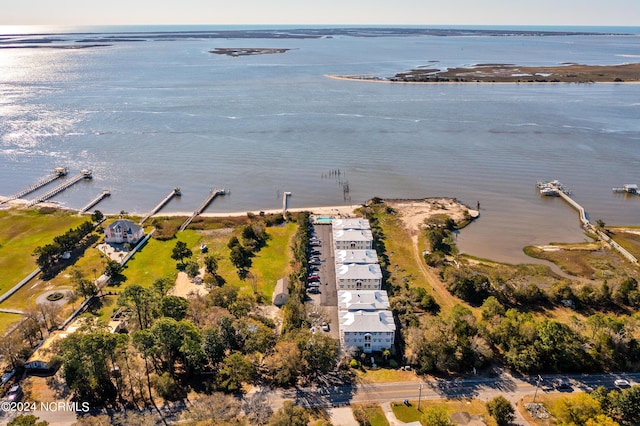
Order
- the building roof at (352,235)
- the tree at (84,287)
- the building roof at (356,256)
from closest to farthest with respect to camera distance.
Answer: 1. the tree at (84,287)
2. the building roof at (356,256)
3. the building roof at (352,235)

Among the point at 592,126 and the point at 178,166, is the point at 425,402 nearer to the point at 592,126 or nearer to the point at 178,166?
the point at 178,166

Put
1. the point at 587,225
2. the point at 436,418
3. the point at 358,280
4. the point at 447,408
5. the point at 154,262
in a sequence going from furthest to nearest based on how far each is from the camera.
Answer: the point at 587,225 < the point at 154,262 < the point at 358,280 < the point at 447,408 < the point at 436,418

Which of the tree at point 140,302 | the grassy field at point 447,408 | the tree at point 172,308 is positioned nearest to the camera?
the grassy field at point 447,408

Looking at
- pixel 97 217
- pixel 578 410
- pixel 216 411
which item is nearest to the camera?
pixel 578 410

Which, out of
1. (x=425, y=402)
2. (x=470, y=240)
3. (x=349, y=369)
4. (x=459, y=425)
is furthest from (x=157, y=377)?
(x=470, y=240)

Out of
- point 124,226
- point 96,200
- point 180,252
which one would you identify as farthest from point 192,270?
point 96,200

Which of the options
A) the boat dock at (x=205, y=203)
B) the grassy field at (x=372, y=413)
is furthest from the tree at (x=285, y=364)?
the boat dock at (x=205, y=203)

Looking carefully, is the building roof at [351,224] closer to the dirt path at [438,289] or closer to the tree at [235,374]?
the dirt path at [438,289]

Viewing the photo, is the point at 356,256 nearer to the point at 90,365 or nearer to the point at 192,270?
the point at 192,270
